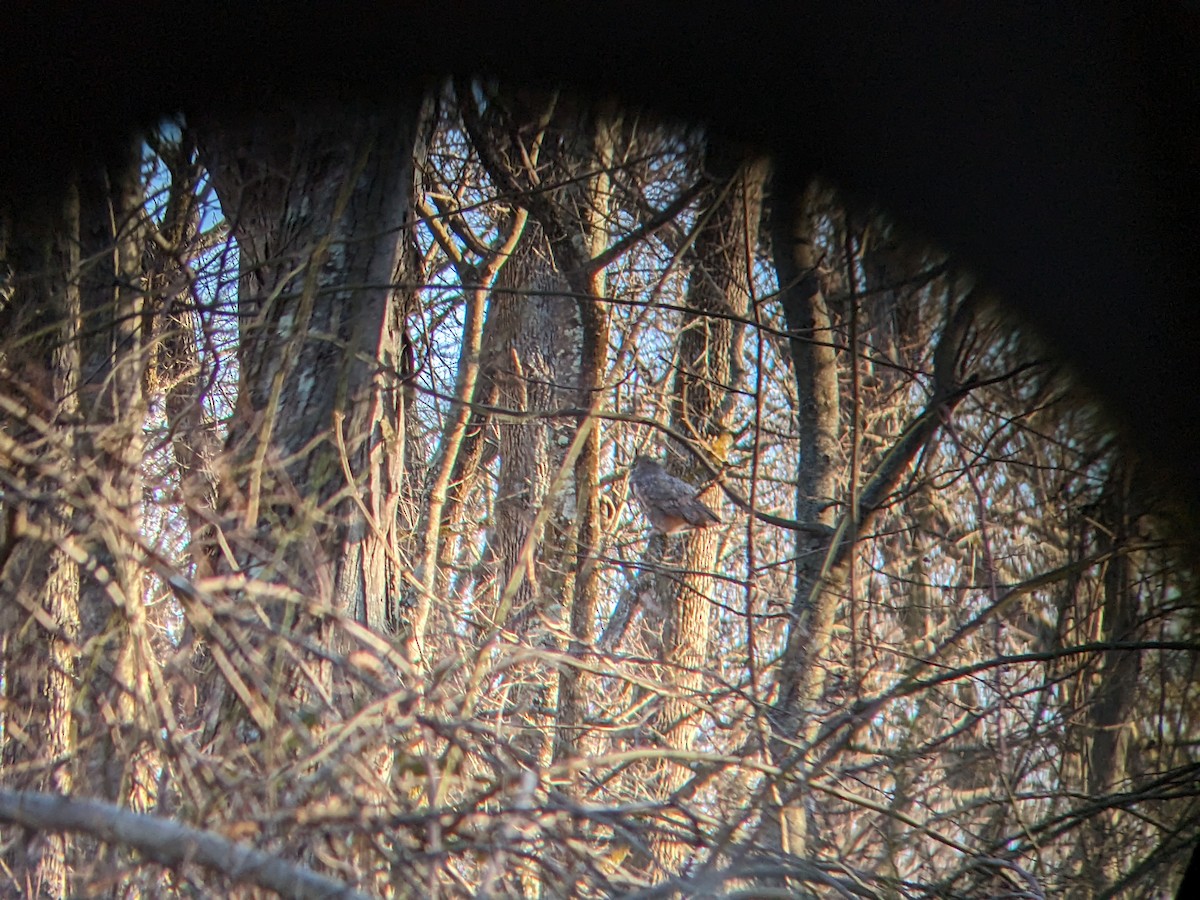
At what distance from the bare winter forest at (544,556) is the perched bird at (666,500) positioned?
99 millimetres

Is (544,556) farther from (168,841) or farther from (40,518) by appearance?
(168,841)

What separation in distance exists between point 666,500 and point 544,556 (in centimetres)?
47

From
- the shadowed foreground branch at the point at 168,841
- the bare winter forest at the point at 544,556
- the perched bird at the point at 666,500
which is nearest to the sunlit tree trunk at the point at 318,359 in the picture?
the bare winter forest at the point at 544,556

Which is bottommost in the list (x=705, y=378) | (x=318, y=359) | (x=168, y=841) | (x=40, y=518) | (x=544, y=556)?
(x=168, y=841)

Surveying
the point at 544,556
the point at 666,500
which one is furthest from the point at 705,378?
the point at 544,556

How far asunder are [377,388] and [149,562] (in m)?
0.64

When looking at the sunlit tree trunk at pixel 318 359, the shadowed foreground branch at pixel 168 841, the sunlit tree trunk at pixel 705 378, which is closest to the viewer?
the shadowed foreground branch at pixel 168 841

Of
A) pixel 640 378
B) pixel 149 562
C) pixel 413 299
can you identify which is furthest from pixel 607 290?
pixel 149 562

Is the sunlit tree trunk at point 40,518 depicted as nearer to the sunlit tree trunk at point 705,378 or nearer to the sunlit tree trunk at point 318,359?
the sunlit tree trunk at point 318,359

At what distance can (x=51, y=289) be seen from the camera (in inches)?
89.4

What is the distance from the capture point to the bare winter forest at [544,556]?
162 cm

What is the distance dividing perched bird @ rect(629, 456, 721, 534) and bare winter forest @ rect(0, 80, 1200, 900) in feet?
0.32

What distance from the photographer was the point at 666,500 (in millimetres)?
2965

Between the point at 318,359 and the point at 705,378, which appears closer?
the point at 318,359
